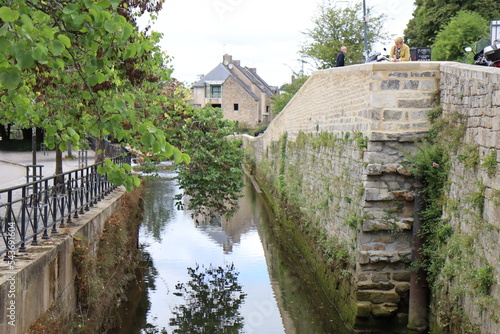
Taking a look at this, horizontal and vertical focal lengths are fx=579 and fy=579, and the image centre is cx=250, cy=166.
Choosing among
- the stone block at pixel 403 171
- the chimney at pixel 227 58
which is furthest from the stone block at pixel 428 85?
the chimney at pixel 227 58

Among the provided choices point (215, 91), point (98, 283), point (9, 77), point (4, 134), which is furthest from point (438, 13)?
point (215, 91)

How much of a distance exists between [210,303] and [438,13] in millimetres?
25557

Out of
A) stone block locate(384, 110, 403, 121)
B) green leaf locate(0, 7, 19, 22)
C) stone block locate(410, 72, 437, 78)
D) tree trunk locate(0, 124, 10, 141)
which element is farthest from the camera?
tree trunk locate(0, 124, 10, 141)

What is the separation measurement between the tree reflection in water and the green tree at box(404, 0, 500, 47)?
20470mm

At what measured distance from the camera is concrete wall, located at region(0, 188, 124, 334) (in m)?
5.22

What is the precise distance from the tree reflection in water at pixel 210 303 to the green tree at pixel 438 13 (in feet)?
67.2

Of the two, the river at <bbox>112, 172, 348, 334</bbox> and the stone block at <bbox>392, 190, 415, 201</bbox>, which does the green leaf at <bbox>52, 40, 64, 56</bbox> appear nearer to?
the stone block at <bbox>392, 190, 415, 201</bbox>

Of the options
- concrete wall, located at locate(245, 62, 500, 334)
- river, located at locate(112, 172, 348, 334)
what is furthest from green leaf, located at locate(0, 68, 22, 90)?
river, located at locate(112, 172, 348, 334)

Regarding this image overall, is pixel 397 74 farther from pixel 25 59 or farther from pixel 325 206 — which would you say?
pixel 25 59

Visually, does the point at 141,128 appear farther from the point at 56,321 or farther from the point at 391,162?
the point at 391,162

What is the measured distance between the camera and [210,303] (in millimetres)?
11516

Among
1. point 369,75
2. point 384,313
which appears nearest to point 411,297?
point 384,313

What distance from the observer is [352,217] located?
373 inches

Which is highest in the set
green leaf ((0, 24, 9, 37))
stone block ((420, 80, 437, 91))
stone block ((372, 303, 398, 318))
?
stone block ((420, 80, 437, 91))
